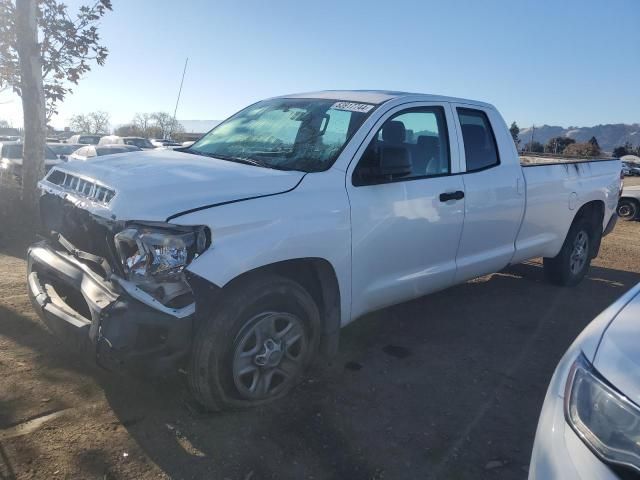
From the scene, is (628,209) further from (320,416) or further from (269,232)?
(269,232)

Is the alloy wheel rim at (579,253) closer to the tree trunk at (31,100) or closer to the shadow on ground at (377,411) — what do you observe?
the shadow on ground at (377,411)

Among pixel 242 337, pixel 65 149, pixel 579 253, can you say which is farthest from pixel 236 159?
pixel 65 149

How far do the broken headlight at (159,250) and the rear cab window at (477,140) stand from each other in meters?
2.65

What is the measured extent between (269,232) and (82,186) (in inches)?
47.6

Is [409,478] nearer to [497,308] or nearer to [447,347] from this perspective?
[447,347]

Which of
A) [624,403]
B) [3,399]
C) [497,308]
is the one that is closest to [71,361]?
[3,399]

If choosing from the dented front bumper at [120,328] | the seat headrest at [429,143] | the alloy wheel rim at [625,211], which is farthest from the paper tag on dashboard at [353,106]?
the alloy wheel rim at [625,211]

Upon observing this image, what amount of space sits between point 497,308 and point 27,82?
747 cm

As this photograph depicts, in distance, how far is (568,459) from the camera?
170 centimetres

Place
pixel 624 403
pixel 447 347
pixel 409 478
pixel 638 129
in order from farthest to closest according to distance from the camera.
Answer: pixel 638 129 → pixel 447 347 → pixel 409 478 → pixel 624 403

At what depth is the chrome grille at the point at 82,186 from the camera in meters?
3.01

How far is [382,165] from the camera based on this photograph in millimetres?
3627

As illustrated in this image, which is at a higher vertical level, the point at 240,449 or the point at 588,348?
the point at 588,348

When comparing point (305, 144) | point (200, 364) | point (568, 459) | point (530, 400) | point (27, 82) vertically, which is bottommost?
point (530, 400)
